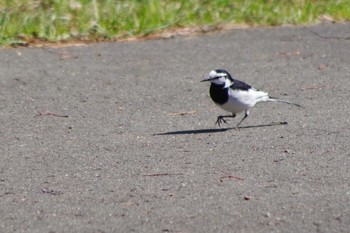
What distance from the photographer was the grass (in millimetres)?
11539

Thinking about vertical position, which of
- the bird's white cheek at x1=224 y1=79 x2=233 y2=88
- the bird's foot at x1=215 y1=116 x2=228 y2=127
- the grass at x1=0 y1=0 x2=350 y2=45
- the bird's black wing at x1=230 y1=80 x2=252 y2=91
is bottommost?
the grass at x1=0 y1=0 x2=350 y2=45

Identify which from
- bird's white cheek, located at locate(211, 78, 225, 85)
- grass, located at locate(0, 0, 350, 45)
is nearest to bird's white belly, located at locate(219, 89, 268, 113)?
bird's white cheek, located at locate(211, 78, 225, 85)

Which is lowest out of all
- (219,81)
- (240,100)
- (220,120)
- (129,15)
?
(129,15)

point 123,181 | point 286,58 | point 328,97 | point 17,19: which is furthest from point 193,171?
point 17,19

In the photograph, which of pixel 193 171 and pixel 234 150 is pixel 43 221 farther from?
pixel 234 150

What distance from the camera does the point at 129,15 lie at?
1221 cm

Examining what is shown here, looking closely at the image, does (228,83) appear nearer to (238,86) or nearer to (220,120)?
(238,86)

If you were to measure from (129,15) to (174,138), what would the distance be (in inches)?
174

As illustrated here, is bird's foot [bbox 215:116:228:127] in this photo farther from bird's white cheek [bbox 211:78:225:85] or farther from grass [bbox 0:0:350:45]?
grass [bbox 0:0:350:45]

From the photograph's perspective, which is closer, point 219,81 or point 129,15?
point 219,81

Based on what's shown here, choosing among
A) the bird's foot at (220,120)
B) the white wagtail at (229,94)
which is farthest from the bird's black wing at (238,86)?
the bird's foot at (220,120)

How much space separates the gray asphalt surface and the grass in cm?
37

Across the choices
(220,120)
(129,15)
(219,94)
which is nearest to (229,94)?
(219,94)

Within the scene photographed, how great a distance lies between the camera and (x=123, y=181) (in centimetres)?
670
